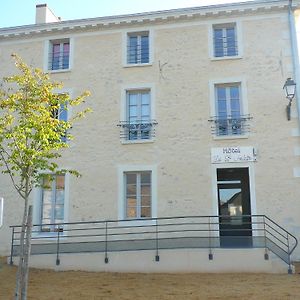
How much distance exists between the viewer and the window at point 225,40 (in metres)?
13.6

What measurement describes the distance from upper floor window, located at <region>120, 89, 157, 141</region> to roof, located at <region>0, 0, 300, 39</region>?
2.37 metres

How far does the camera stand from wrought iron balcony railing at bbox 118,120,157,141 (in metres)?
13.2

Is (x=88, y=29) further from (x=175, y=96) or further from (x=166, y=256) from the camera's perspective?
(x=166, y=256)

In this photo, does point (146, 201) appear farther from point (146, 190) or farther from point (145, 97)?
point (145, 97)

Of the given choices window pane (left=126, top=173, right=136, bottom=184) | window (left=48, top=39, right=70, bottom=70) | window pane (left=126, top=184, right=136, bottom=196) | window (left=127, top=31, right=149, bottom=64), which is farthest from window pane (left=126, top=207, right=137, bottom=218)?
window (left=48, top=39, right=70, bottom=70)

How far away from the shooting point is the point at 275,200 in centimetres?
1207

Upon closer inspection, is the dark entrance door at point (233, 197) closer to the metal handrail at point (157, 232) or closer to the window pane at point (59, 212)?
the metal handrail at point (157, 232)

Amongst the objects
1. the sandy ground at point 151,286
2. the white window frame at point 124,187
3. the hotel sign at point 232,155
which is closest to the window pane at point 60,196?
the white window frame at point 124,187

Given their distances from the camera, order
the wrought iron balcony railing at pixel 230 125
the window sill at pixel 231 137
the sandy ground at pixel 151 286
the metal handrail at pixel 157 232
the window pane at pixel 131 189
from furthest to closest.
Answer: the window pane at pixel 131 189
the wrought iron balcony railing at pixel 230 125
the window sill at pixel 231 137
the metal handrail at pixel 157 232
the sandy ground at pixel 151 286

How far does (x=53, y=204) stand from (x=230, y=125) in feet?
19.1

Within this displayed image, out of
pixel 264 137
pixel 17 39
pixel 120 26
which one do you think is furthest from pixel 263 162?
pixel 17 39

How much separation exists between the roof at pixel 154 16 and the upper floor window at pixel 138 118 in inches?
93.5

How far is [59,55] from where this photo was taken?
48.1 feet

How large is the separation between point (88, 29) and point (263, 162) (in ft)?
23.2
